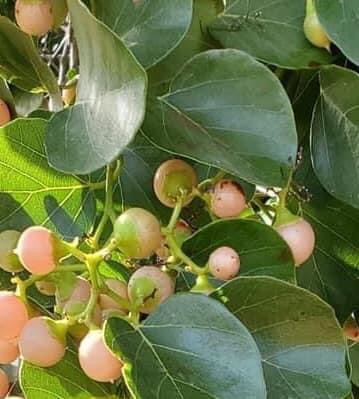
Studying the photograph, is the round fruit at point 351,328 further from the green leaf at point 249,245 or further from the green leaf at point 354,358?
the green leaf at point 249,245

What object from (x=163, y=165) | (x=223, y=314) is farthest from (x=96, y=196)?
(x=223, y=314)

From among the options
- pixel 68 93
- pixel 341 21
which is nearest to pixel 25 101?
pixel 68 93

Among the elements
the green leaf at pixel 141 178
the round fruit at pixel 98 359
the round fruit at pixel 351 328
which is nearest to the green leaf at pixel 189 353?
the round fruit at pixel 98 359

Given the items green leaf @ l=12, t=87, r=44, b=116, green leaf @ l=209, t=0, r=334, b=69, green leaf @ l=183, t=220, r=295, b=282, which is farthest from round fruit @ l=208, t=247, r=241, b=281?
green leaf @ l=12, t=87, r=44, b=116

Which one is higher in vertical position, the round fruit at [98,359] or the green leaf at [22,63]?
the green leaf at [22,63]

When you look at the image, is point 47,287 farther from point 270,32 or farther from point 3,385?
point 270,32

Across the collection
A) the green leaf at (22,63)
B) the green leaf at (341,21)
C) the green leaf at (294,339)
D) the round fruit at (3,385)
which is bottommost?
the round fruit at (3,385)

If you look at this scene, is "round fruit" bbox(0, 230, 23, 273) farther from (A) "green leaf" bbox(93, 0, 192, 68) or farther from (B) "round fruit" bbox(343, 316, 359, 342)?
(B) "round fruit" bbox(343, 316, 359, 342)
